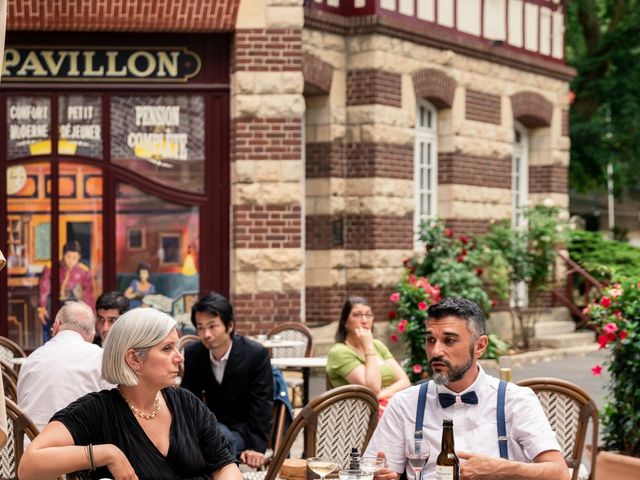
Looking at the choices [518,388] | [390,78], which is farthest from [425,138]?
[518,388]

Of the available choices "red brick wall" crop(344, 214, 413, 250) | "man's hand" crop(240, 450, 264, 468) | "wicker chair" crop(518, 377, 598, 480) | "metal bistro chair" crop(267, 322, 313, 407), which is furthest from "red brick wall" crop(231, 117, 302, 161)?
"wicker chair" crop(518, 377, 598, 480)

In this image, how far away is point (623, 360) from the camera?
8.74 m

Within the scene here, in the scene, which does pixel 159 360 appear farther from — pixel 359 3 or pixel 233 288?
pixel 359 3

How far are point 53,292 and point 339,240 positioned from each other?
4381 millimetres

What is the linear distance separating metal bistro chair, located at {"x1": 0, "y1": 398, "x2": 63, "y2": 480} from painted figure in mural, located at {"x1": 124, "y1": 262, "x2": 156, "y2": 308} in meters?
8.17

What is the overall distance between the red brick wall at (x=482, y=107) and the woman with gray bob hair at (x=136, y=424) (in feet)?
47.2

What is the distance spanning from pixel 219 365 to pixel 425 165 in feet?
36.9

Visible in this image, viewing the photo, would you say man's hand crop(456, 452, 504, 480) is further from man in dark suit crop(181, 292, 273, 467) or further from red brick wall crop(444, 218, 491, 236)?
red brick wall crop(444, 218, 491, 236)

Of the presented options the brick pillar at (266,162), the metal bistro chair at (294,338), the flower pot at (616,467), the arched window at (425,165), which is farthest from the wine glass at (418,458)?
the arched window at (425,165)

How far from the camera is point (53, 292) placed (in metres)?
14.5

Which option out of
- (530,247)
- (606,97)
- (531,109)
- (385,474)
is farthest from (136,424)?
(606,97)

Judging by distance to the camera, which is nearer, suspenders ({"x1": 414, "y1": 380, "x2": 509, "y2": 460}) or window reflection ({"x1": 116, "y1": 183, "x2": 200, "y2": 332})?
suspenders ({"x1": 414, "y1": 380, "x2": 509, "y2": 460})

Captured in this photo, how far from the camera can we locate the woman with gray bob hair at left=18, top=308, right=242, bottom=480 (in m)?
4.89

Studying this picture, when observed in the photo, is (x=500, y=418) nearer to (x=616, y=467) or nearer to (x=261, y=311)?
(x=616, y=467)
